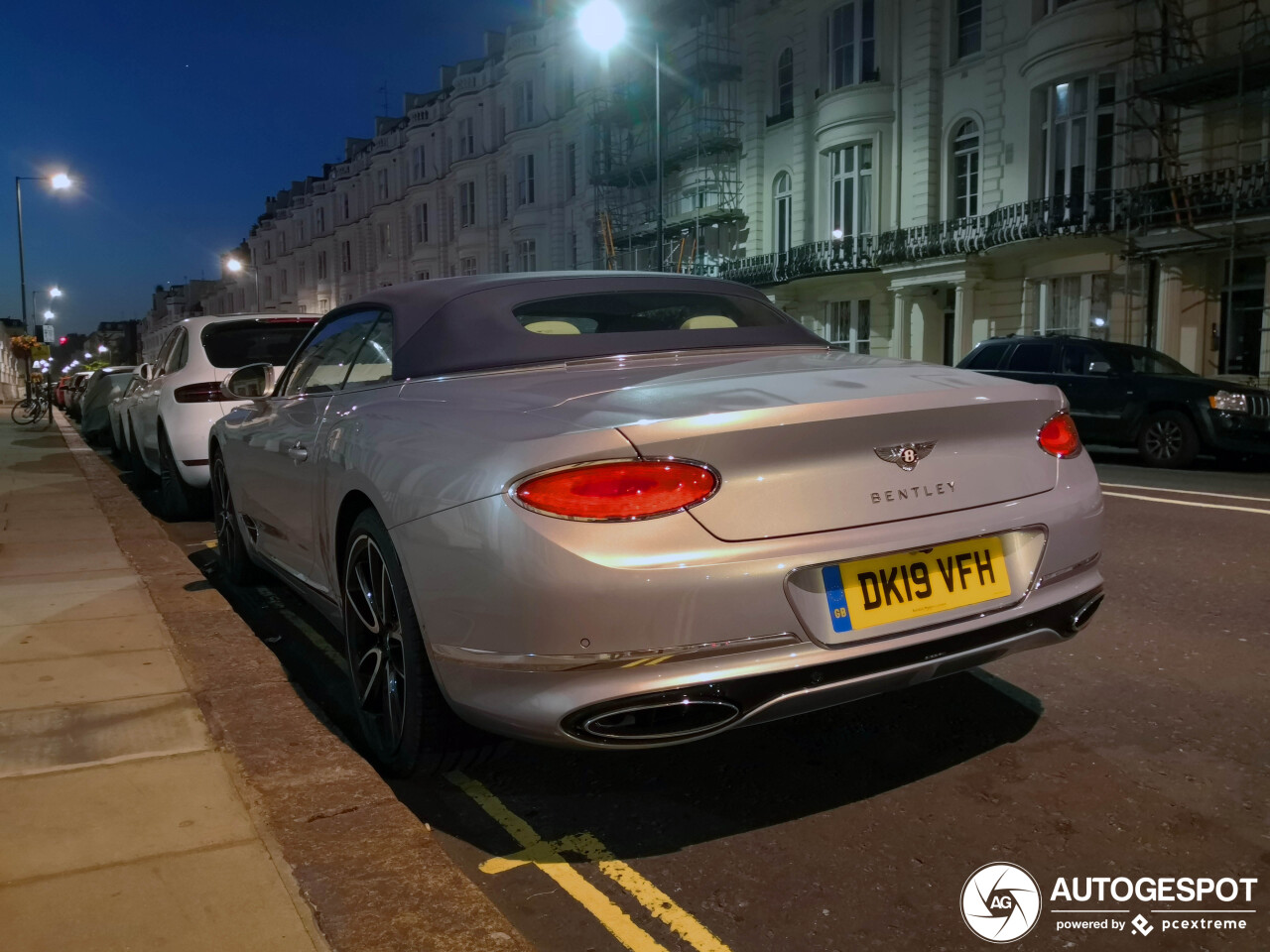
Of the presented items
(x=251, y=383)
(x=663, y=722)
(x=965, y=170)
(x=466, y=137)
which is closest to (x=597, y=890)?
(x=663, y=722)

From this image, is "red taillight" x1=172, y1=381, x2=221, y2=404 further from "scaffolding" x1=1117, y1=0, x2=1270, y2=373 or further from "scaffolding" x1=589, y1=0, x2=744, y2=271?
"scaffolding" x1=589, y1=0, x2=744, y2=271

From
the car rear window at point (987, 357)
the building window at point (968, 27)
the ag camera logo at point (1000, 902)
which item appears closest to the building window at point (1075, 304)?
the building window at point (968, 27)

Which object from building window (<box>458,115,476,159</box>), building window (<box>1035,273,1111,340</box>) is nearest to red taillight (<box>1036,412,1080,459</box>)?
building window (<box>1035,273,1111,340</box>)

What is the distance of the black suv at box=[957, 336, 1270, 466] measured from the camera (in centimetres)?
1317

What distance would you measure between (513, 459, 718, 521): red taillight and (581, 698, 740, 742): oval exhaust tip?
18.2 inches

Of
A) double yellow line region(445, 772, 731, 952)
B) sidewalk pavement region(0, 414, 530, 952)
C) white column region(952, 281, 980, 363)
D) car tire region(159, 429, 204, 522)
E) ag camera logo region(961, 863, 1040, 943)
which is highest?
white column region(952, 281, 980, 363)

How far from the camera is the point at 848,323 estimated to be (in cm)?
2983

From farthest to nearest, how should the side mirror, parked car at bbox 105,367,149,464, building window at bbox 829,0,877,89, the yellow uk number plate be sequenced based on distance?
1. building window at bbox 829,0,877,89
2. parked car at bbox 105,367,149,464
3. the side mirror
4. the yellow uk number plate

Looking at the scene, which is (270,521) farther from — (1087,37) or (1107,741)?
(1087,37)

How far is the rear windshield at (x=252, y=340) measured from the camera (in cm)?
863

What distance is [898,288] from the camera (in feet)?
88.2

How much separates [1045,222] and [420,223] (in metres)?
41.6

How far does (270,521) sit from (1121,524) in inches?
229

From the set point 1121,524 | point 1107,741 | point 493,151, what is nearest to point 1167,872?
point 1107,741
